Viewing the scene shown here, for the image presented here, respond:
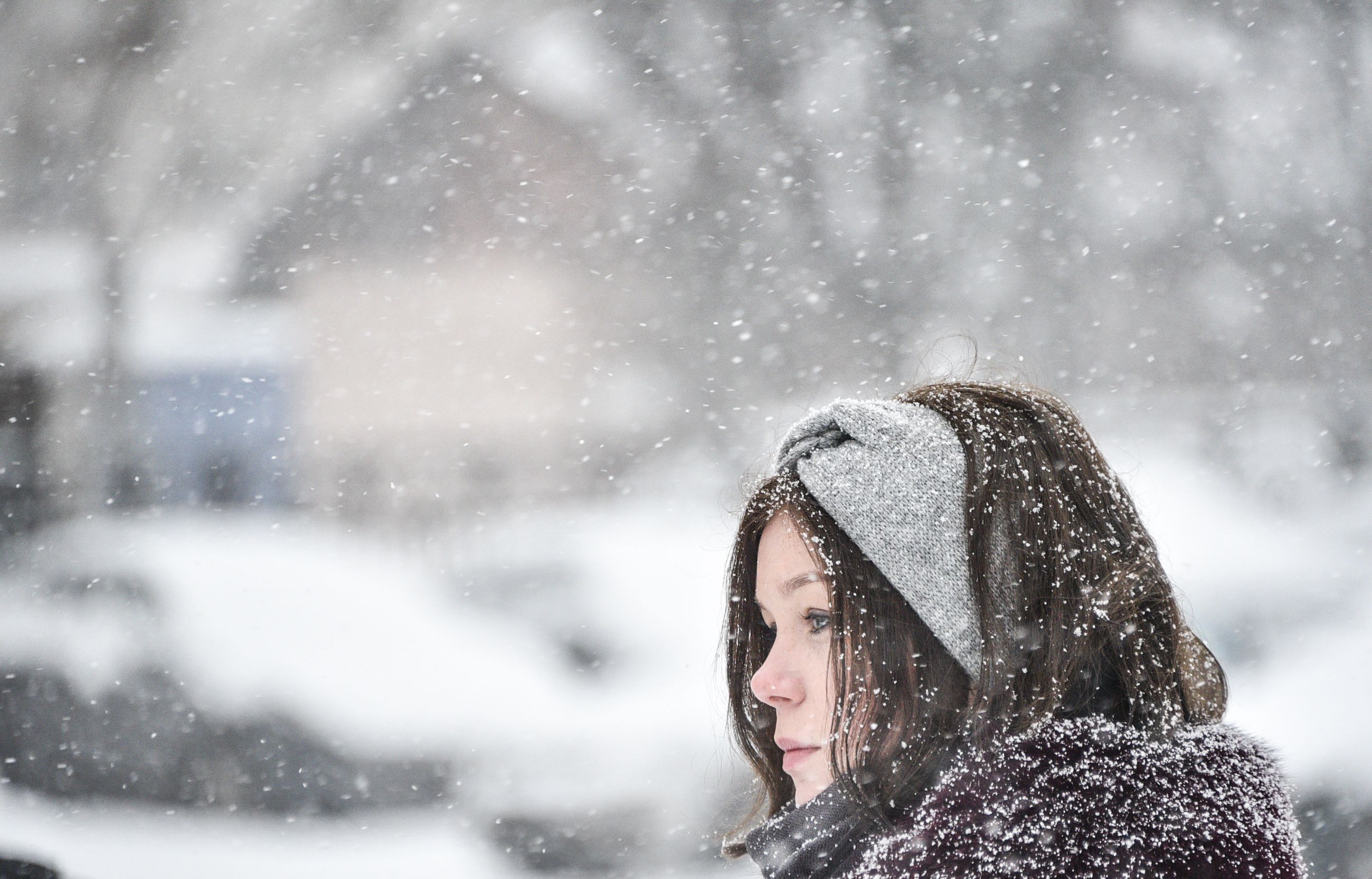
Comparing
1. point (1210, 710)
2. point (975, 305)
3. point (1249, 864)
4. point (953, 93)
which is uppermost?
point (953, 93)

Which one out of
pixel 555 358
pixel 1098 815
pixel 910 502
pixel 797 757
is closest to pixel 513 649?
pixel 555 358

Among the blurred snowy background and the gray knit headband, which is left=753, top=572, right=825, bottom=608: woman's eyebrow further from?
the blurred snowy background

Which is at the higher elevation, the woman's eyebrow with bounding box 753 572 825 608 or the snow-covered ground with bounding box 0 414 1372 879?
the snow-covered ground with bounding box 0 414 1372 879

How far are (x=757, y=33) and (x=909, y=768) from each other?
1.53 m

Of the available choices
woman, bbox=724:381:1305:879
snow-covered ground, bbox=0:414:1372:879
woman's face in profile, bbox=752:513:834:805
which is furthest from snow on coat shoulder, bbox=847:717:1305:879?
snow-covered ground, bbox=0:414:1372:879

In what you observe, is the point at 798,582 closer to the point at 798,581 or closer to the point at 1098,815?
the point at 798,581

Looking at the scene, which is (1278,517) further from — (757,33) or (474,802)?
(474,802)

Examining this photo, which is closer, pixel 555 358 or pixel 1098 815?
pixel 1098 815

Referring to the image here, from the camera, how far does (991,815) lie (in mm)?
534

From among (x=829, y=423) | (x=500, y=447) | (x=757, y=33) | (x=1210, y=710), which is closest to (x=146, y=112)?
(x=500, y=447)

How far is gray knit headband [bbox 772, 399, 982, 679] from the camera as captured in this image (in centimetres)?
62

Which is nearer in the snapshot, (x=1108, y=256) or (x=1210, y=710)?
(x=1210, y=710)

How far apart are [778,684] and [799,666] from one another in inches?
0.9

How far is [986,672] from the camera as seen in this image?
591 mm
